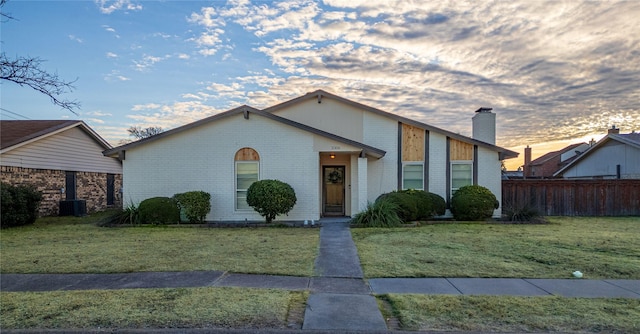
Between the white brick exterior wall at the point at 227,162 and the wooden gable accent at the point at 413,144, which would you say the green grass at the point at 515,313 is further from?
the wooden gable accent at the point at 413,144

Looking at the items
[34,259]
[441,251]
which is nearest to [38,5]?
[34,259]

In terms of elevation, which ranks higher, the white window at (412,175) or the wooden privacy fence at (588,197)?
the white window at (412,175)

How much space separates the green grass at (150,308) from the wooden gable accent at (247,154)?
983 centimetres

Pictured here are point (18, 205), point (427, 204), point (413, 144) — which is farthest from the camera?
point (413, 144)

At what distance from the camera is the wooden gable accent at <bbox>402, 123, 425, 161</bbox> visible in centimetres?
1662

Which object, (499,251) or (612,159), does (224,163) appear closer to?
(499,251)

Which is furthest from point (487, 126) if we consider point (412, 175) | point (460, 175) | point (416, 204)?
point (416, 204)

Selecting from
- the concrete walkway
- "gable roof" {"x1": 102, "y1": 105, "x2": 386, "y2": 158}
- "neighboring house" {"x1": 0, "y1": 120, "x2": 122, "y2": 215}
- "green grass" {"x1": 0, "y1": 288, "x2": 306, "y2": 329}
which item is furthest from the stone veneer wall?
the concrete walkway

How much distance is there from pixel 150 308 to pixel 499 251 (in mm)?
7515

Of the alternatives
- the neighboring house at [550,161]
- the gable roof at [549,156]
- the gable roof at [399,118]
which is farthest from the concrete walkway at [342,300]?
the gable roof at [549,156]

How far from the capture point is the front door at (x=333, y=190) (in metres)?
17.7

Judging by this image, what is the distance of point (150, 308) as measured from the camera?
4918mm

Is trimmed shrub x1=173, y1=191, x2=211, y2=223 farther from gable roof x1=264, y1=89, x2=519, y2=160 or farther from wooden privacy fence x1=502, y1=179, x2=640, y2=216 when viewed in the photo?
wooden privacy fence x1=502, y1=179, x2=640, y2=216

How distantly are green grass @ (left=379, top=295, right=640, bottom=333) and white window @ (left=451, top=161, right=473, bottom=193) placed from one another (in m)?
11.4
